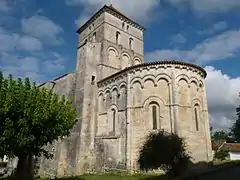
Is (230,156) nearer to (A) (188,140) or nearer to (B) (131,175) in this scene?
(A) (188,140)

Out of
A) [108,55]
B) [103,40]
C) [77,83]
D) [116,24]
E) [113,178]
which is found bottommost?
[113,178]

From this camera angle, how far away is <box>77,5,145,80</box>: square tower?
28.4 m

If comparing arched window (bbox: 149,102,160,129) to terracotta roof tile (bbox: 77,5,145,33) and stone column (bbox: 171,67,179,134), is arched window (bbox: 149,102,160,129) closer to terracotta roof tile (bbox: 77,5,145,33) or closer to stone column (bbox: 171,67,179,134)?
stone column (bbox: 171,67,179,134)

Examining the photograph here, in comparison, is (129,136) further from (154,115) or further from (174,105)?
(174,105)

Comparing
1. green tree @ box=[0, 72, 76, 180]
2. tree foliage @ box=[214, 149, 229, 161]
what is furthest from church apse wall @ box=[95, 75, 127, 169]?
tree foliage @ box=[214, 149, 229, 161]

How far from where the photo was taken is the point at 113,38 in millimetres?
30391

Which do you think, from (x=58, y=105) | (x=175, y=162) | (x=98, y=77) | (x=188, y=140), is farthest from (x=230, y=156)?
(x=58, y=105)

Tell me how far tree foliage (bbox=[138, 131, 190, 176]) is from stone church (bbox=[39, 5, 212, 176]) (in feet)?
14.6

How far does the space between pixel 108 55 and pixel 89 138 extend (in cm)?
1028

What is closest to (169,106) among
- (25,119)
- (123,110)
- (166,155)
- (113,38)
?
Answer: (123,110)

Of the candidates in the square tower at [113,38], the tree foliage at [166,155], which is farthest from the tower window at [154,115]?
the square tower at [113,38]

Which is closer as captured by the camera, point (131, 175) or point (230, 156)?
point (131, 175)

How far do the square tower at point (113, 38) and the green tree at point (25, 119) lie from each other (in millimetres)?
12577

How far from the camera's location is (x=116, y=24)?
1238 inches
